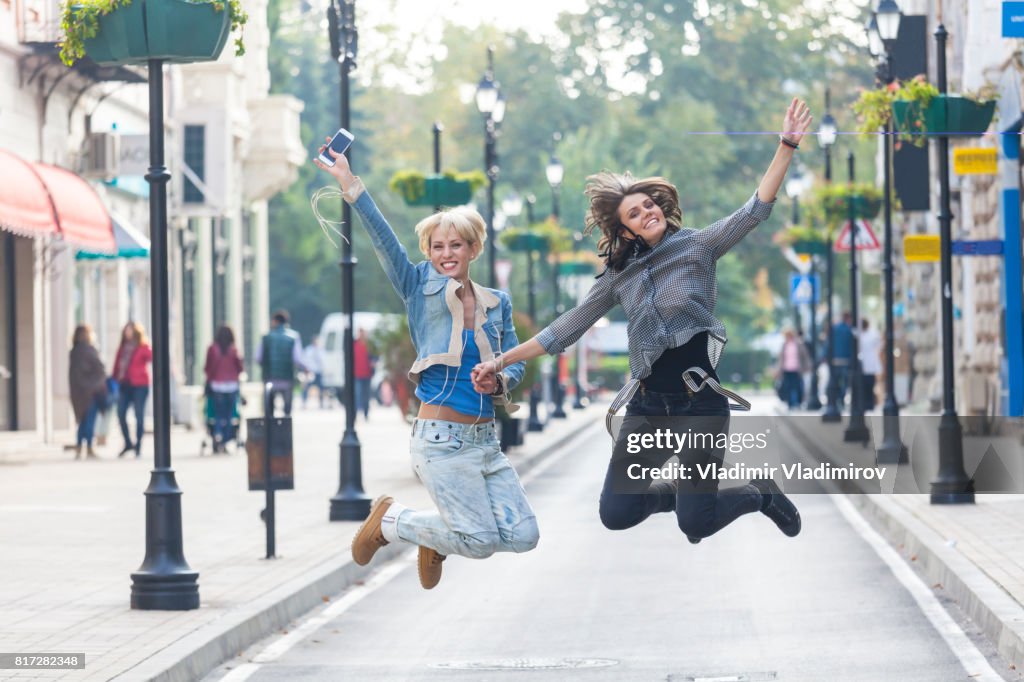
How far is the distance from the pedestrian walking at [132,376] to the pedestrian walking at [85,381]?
0.57 meters

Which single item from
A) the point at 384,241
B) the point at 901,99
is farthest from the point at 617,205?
the point at 901,99

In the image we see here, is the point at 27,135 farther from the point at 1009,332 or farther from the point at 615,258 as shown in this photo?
the point at 615,258

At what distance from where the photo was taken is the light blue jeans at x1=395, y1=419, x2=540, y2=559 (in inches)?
328

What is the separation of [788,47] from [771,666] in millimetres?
69158

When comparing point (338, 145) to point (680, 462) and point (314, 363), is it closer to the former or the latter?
point (680, 462)

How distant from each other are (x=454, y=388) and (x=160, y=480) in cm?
463

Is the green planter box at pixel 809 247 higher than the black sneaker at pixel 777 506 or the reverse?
higher

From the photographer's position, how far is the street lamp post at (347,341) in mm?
18156

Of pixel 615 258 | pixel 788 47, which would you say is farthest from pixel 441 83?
pixel 615 258

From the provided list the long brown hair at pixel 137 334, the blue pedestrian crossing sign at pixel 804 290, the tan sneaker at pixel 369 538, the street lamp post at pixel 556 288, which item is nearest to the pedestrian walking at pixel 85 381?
the long brown hair at pixel 137 334

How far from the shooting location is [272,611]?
12.3 meters

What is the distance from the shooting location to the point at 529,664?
1083 cm

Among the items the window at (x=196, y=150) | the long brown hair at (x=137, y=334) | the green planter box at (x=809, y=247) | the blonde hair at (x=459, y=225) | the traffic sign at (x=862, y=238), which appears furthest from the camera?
the green planter box at (x=809, y=247)

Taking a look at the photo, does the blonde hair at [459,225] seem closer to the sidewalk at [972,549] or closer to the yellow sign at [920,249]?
the sidewalk at [972,549]
